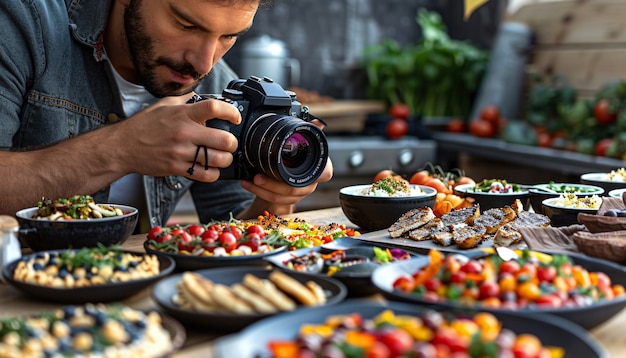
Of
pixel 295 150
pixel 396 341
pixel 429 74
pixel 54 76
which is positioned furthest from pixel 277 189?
pixel 429 74

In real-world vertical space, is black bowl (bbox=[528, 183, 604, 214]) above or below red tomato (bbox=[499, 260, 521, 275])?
below

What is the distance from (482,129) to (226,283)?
3.31 metres

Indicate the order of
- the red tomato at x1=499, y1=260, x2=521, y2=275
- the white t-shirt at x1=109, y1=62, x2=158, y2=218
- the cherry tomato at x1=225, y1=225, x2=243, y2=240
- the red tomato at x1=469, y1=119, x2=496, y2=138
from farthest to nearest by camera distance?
the red tomato at x1=469, y1=119, x2=496, y2=138, the white t-shirt at x1=109, y1=62, x2=158, y2=218, the cherry tomato at x1=225, y1=225, x2=243, y2=240, the red tomato at x1=499, y1=260, x2=521, y2=275

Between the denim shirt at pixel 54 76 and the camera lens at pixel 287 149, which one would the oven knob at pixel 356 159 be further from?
the camera lens at pixel 287 149

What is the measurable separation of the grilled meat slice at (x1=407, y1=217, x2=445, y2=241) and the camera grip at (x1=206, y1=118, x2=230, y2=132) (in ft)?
1.55

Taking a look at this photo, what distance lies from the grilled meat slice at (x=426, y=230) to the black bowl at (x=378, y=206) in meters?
0.13

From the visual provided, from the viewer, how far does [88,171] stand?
175 centimetres

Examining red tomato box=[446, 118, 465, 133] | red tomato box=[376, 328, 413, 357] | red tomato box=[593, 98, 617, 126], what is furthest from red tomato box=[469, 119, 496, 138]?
red tomato box=[376, 328, 413, 357]

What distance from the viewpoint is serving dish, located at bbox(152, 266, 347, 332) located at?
0.97 m

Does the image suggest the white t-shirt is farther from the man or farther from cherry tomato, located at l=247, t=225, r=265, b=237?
cherry tomato, located at l=247, t=225, r=265, b=237

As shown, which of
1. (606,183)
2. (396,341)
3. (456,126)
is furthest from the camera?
(456,126)

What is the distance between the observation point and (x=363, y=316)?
0.95m

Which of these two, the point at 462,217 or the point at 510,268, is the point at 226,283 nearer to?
the point at 510,268

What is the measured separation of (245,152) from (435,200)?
464 millimetres
